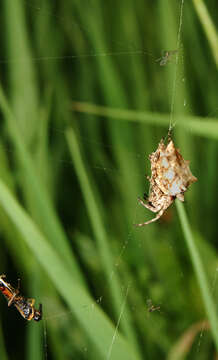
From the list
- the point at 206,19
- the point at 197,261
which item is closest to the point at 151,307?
the point at 197,261

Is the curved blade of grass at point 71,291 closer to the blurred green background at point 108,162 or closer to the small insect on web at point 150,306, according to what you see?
the blurred green background at point 108,162

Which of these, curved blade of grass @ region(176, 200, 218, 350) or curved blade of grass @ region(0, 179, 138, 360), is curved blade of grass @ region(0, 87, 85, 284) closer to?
curved blade of grass @ region(0, 179, 138, 360)

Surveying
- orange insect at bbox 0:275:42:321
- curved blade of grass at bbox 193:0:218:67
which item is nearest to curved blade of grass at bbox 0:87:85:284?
orange insect at bbox 0:275:42:321

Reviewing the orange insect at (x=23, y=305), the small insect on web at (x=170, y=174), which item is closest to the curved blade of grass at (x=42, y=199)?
the orange insect at (x=23, y=305)

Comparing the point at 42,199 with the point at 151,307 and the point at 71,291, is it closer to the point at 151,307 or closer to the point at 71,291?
the point at 71,291

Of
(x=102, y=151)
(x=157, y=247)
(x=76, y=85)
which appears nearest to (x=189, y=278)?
(x=157, y=247)

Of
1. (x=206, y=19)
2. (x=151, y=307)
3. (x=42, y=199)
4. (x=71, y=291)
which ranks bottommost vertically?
(x=71, y=291)
